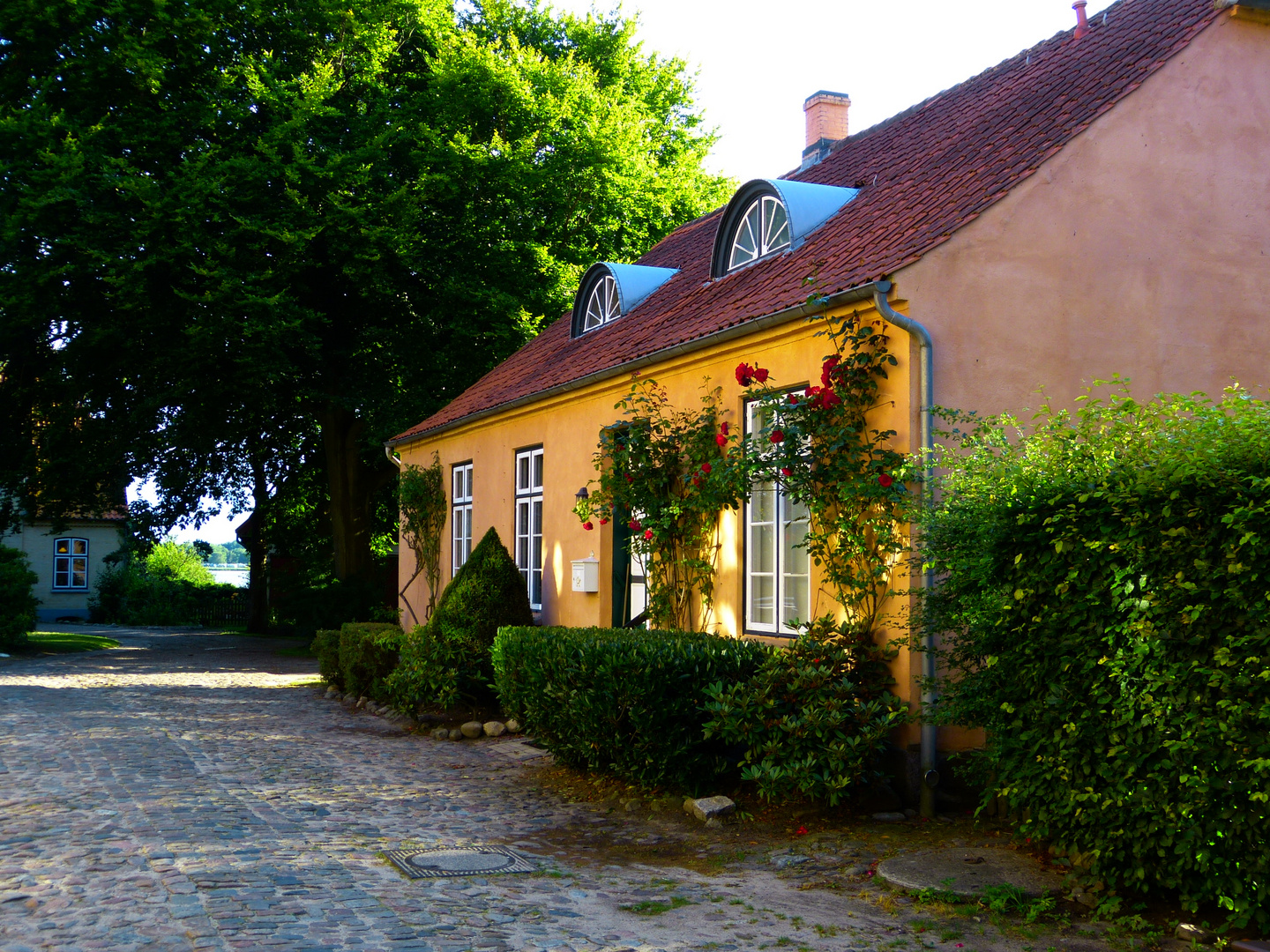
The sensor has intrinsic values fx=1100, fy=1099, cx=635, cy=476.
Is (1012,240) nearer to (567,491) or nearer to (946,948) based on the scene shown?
(946,948)

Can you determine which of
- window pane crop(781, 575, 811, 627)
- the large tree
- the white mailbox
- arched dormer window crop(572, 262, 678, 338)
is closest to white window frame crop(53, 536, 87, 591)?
the large tree

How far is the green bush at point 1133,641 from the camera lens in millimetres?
4387

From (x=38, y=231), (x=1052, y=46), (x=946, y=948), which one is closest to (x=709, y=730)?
(x=946, y=948)

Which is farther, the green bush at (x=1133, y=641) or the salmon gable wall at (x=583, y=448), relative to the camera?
the salmon gable wall at (x=583, y=448)

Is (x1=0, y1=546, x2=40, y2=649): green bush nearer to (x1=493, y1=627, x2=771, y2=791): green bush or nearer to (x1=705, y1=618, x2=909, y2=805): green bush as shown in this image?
(x1=493, y1=627, x2=771, y2=791): green bush

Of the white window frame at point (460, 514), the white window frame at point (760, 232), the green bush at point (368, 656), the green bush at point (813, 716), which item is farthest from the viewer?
the white window frame at point (460, 514)

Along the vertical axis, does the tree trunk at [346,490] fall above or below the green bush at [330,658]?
above

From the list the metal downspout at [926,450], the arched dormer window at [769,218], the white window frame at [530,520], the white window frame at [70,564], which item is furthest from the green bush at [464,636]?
the white window frame at [70,564]

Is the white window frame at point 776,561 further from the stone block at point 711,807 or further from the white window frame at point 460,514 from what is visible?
the white window frame at point 460,514

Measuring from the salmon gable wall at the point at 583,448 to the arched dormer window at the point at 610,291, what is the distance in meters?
1.81

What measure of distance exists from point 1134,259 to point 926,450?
2.82m

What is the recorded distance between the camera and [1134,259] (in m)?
8.34

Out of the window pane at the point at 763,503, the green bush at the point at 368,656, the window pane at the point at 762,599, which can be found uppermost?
the window pane at the point at 763,503

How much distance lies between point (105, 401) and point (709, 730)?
1810cm
